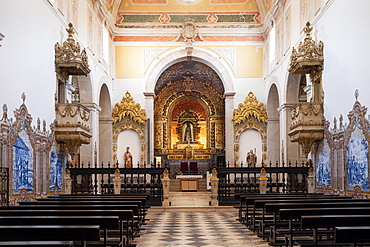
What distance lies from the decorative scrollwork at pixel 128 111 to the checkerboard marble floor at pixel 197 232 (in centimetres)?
1187

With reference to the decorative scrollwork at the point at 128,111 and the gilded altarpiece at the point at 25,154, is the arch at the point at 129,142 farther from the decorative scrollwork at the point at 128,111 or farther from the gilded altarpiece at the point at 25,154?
the gilded altarpiece at the point at 25,154

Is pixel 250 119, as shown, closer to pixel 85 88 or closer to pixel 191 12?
pixel 191 12

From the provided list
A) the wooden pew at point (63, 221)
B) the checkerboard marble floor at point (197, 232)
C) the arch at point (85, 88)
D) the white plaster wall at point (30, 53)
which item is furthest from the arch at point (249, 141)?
the wooden pew at point (63, 221)

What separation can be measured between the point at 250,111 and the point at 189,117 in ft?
29.0

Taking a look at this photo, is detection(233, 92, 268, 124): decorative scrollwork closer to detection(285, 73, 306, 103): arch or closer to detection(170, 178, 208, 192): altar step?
detection(170, 178, 208, 192): altar step

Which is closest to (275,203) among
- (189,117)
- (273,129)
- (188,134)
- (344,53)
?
(344,53)

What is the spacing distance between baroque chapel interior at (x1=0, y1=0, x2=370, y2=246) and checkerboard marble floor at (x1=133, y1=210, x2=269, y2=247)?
3.70 ft

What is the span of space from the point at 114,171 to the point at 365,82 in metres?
8.36

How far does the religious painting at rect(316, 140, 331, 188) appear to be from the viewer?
51.3ft

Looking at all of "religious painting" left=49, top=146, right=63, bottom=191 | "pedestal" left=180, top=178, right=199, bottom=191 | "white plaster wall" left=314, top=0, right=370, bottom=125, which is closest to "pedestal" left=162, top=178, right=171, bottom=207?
"religious painting" left=49, top=146, right=63, bottom=191

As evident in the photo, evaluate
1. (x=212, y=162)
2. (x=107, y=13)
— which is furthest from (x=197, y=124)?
(x=107, y=13)

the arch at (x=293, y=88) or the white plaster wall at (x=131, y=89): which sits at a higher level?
the white plaster wall at (x=131, y=89)

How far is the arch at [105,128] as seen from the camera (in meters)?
25.6

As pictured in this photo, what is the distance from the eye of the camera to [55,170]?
629 inches
